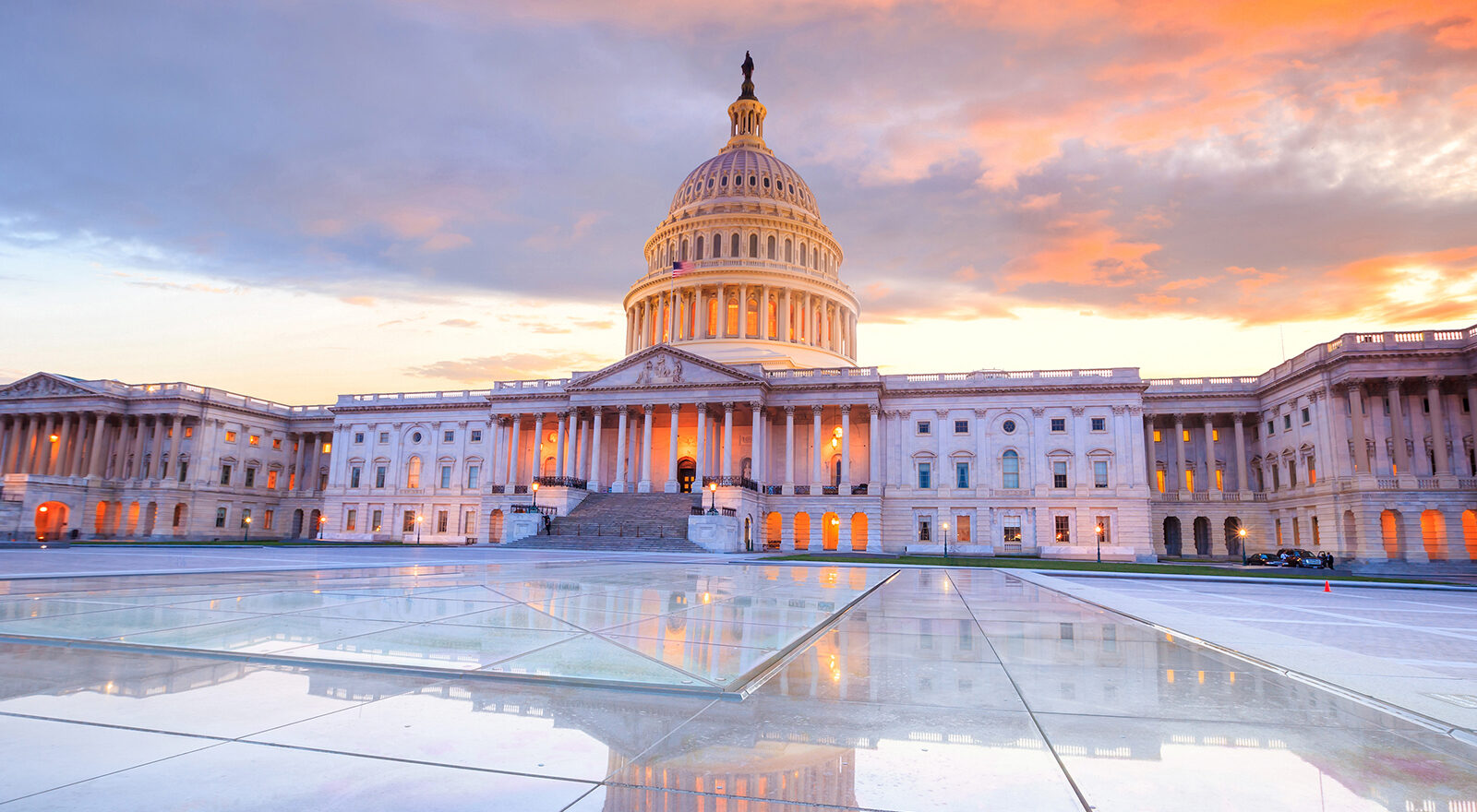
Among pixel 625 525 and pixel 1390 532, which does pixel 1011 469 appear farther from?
pixel 625 525

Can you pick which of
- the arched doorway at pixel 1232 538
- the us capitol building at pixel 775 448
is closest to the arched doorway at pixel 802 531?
the us capitol building at pixel 775 448

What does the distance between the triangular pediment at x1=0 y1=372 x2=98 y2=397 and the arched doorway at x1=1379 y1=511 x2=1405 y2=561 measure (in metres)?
113

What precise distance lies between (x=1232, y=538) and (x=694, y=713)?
80.3m

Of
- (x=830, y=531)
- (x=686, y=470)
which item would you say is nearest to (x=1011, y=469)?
(x=830, y=531)


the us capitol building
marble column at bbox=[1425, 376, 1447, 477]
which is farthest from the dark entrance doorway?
marble column at bbox=[1425, 376, 1447, 477]

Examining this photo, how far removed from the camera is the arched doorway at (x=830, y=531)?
6794 cm

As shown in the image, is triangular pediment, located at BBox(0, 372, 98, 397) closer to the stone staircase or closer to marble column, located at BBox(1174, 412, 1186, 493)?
the stone staircase

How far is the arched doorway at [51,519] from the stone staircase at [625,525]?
2011 inches

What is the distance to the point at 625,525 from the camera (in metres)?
57.1

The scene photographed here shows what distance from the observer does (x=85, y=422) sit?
8269 centimetres

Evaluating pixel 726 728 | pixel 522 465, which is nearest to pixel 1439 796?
pixel 726 728

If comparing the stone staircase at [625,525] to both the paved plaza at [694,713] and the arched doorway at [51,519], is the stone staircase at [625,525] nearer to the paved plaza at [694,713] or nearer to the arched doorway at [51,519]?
the paved plaza at [694,713]

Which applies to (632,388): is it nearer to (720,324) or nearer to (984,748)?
(720,324)

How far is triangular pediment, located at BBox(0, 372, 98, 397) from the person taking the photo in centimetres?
8081
